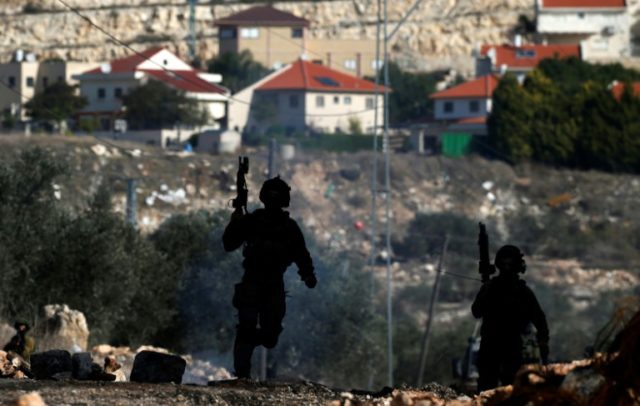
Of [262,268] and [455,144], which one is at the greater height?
[262,268]

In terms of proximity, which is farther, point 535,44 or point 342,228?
point 535,44

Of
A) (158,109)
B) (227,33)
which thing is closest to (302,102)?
(158,109)

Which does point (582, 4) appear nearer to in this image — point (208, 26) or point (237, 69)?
point (237, 69)

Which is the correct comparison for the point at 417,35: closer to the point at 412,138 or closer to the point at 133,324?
the point at 412,138

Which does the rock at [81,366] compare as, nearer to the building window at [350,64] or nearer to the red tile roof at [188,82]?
the red tile roof at [188,82]

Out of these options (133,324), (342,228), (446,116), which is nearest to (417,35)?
(446,116)

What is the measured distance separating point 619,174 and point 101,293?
65706 millimetres

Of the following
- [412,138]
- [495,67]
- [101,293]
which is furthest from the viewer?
[495,67]

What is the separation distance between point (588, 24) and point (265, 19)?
1850 centimetres

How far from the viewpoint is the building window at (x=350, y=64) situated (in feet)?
432

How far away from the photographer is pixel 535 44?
446 ft

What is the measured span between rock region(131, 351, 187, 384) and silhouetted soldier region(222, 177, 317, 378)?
438 millimetres

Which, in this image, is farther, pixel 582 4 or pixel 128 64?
pixel 582 4

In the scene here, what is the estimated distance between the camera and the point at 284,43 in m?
134
